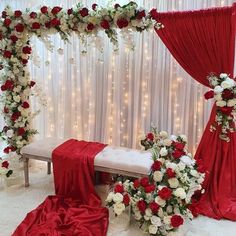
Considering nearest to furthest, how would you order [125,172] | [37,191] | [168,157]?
[168,157], [125,172], [37,191]

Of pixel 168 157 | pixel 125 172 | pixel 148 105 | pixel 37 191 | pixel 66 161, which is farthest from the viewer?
pixel 148 105

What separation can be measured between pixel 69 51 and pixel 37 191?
1.86m

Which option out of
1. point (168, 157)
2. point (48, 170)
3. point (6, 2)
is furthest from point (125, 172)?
point (6, 2)

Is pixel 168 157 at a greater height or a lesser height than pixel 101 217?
greater

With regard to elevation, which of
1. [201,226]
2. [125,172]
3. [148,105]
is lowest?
[201,226]

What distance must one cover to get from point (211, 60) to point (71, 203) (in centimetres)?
201

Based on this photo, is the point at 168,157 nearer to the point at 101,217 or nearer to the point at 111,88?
the point at 101,217

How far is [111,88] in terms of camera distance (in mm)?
4008

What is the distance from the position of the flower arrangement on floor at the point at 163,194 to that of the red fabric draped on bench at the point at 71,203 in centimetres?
32

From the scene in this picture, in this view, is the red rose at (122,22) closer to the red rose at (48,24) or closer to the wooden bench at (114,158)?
the red rose at (48,24)

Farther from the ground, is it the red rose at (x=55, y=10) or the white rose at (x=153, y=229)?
the red rose at (x=55, y=10)

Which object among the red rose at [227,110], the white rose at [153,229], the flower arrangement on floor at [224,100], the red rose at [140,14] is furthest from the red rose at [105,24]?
the white rose at [153,229]

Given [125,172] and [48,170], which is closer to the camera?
[125,172]

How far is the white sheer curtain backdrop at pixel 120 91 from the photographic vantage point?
3.66m
